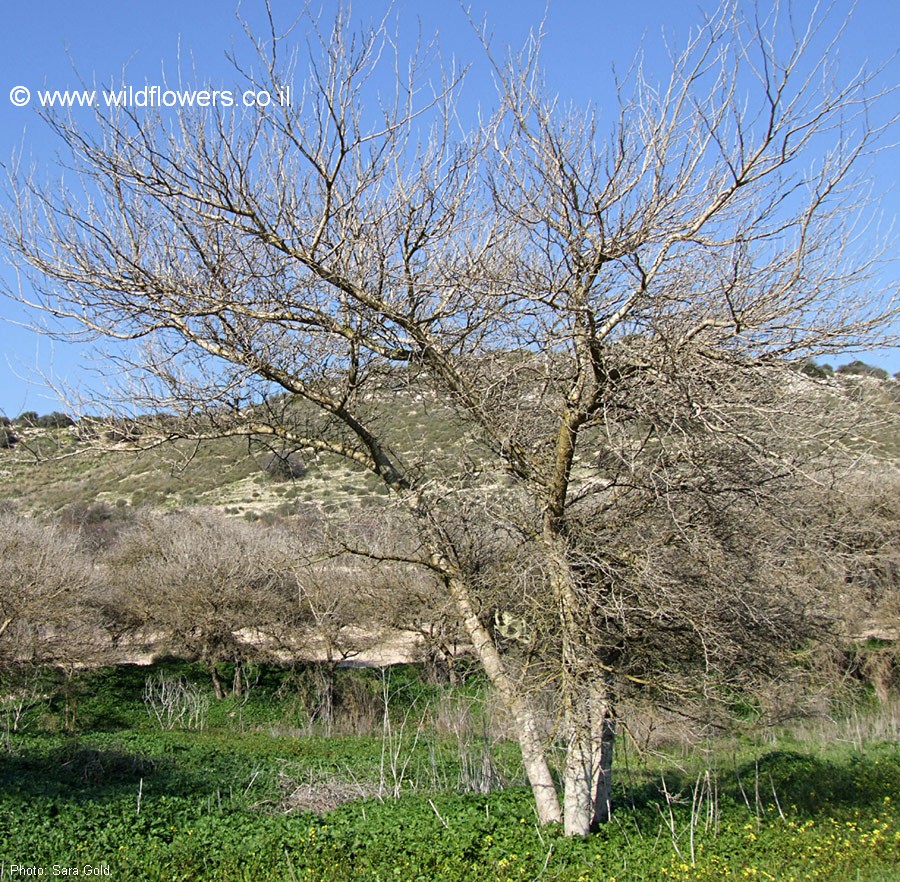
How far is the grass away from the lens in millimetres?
6023

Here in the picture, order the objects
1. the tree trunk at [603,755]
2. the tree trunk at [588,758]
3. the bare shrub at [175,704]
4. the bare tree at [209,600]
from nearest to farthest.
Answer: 1. the tree trunk at [588,758]
2. the tree trunk at [603,755]
3. the bare shrub at [175,704]
4. the bare tree at [209,600]

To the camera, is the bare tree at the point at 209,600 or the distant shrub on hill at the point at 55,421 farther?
the bare tree at the point at 209,600

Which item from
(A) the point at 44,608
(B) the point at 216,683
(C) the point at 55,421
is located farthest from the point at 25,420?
(B) the point at 216,683

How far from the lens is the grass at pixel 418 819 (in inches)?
237

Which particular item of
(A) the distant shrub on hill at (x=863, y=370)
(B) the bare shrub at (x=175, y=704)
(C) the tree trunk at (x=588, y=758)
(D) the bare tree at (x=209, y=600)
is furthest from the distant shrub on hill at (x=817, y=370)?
(D) the bare tree at (x=209, y=600)

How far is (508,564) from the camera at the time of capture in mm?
6508

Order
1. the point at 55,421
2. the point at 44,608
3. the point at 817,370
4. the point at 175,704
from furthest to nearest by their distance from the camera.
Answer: the point at 175,704 < the point at 44,608 < the point at 55,421 < the point at 817,370

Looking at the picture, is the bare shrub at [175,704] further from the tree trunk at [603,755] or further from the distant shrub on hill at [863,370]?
the distant shrub on hill at [863,370]

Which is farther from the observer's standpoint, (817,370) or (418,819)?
(418,819)

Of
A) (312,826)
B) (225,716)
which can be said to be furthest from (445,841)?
(225,716)

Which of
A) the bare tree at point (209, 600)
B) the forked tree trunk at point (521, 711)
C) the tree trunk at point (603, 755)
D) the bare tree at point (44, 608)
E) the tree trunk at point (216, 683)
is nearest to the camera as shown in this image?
the tree trunk at point (603, 755)

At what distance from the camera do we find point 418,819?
7.18m

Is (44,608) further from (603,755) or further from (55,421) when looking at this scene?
(603,755)

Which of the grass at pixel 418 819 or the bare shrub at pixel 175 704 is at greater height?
the grass at pixel 418 819
